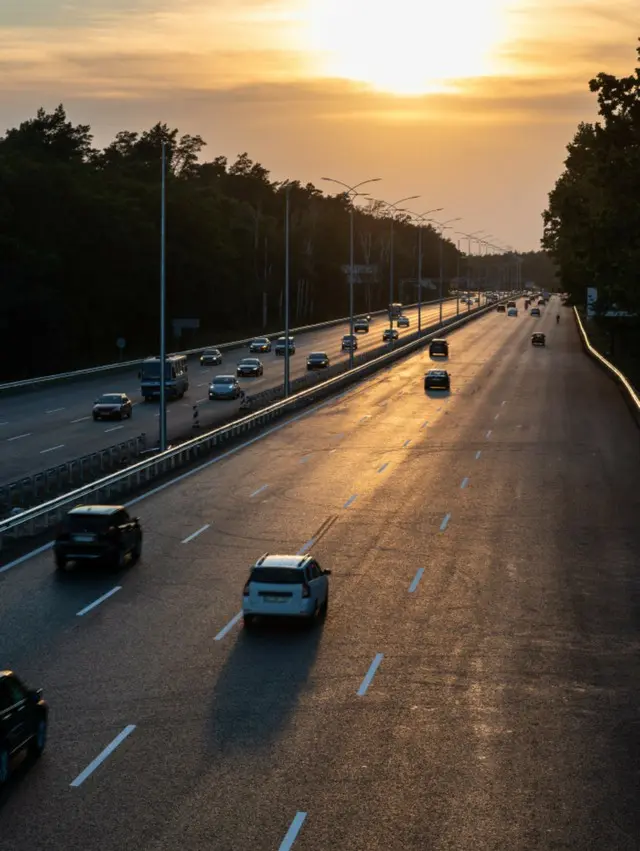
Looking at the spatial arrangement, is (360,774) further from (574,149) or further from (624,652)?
(574,149)

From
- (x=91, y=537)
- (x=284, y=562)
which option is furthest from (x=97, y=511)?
(x=284, y=562)

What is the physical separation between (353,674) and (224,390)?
178ft

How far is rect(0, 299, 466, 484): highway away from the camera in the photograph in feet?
181

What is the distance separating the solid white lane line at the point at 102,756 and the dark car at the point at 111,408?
46.5m

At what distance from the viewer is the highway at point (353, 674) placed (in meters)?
17.9

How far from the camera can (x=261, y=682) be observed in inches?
945

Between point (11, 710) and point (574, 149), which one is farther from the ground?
point (574, 149)

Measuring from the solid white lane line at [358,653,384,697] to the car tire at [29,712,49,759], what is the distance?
5596mm

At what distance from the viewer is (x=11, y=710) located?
1883cm

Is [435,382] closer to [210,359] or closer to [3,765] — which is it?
[210,359]

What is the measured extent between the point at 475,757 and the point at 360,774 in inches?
74.4

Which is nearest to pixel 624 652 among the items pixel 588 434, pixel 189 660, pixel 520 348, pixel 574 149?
pixel 189 660

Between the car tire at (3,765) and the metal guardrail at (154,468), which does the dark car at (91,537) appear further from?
the car tire at (3,765)

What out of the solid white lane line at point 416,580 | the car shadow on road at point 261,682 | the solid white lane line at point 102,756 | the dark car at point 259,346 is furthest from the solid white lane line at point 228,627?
the dark car at point 259,346
